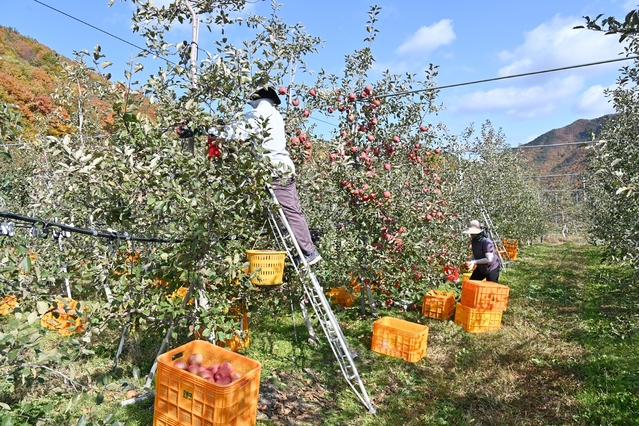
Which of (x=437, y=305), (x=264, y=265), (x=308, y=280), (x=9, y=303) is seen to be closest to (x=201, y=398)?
Result: (x=264, y=265)

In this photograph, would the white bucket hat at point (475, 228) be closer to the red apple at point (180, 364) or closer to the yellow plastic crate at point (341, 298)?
the yellow plastic crate at point (341, 298)

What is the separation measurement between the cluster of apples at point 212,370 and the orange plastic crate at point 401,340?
95.9 inches

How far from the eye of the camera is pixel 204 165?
2.90 meters

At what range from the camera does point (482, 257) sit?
6773mm

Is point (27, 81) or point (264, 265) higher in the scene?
point (27, 81)

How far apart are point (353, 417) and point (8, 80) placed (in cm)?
3337

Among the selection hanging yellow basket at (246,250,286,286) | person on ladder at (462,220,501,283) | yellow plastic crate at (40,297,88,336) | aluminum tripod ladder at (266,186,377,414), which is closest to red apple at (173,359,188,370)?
yellow plastic crate at (40,297,88,336)

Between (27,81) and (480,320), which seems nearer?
(480,320)

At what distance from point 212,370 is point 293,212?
1570 mm

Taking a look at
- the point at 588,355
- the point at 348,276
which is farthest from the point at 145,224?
the point at 588,355

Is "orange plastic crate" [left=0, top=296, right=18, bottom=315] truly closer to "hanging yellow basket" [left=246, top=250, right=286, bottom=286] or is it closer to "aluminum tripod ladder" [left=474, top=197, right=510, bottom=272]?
"hanging yellow basket" [left=246, top=250, right=286, bottom=286]

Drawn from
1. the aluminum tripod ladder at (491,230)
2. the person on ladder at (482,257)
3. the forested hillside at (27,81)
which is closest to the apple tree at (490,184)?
the aluminum tripod ladder at (491,230)

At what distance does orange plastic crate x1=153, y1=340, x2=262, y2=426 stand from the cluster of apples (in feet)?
0.32

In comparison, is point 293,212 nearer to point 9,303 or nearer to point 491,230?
point 9,303
